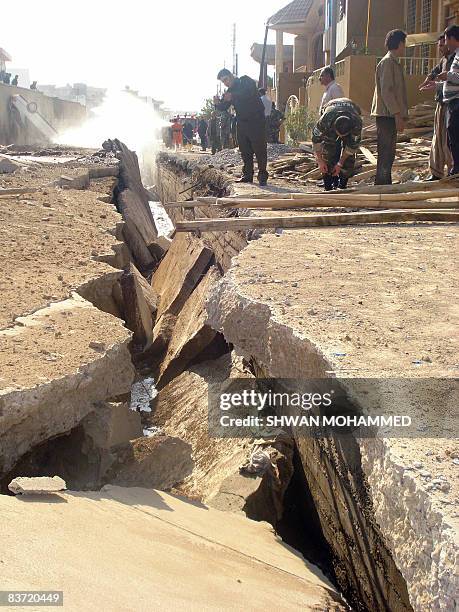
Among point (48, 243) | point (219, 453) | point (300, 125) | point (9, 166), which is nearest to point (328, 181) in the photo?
point (48, 243)

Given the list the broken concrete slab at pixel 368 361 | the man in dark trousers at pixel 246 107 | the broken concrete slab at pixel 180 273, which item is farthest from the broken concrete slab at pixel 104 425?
the man in dark trousers at pixel 246 107

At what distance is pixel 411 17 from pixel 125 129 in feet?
110

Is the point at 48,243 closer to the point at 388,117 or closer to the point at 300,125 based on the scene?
the point at 388,117

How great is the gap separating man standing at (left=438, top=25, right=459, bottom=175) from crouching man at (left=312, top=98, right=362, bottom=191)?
0.97 meters

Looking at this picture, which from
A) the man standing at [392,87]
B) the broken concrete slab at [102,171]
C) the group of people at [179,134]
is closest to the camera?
the man standing at [392,87]

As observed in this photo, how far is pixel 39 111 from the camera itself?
39969 millimetres

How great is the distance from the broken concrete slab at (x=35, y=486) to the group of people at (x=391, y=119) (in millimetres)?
4579

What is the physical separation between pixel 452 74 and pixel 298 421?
141 inches

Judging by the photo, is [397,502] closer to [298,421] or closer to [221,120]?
[298,421]

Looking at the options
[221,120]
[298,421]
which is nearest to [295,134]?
[221,120]

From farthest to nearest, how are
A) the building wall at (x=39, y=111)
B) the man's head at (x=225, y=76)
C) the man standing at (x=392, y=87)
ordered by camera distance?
the building wall at (x=39, y=111) → the man's head at (x=225, y=76) → the man standing at (x=392, y=87)

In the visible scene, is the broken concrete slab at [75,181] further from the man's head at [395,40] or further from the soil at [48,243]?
the man's head at [395,40]

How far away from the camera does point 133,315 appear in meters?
6.25

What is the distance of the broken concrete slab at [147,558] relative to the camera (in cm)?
189
